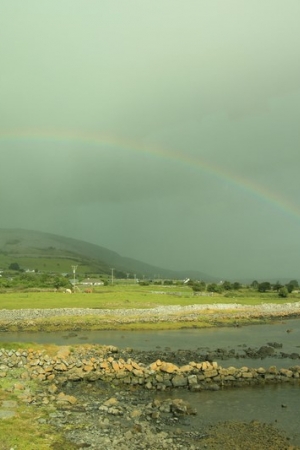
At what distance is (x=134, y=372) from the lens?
92.6ft

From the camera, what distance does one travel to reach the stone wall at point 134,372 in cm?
2722

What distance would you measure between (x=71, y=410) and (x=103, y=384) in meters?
6.61

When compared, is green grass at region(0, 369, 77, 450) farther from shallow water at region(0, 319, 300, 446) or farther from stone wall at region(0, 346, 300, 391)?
shallow water at region(0, 319, 300, 446)

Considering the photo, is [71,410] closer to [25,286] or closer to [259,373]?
[259,373]

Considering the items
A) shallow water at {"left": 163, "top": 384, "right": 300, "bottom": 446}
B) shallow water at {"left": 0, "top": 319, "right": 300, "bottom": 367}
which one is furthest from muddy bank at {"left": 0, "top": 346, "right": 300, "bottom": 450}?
shallow water at {"left": 0, "top": 319, "right": 300, "bottom": 367}

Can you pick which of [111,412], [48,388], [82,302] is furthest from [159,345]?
[82,302]

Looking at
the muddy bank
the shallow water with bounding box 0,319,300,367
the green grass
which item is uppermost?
the green grass

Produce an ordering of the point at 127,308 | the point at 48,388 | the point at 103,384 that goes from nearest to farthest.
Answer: the point at 48,388
the point at 103,384
the point at 127,308

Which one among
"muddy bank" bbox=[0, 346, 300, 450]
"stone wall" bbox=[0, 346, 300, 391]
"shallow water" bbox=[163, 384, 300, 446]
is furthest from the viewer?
"stone wall" bbox=[0, 346, 300, 391]

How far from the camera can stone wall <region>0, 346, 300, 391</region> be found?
2722 cm

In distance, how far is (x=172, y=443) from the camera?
17.0m

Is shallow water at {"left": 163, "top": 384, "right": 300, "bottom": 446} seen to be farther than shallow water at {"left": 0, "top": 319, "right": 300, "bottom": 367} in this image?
No

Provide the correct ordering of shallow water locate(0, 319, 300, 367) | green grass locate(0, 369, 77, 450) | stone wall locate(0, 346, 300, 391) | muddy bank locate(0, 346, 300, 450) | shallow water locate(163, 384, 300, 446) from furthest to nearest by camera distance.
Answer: shallow water locate(0, 319, 300, 367)
stone wall locate(0, 346, 300, 391)
shallow water locate(163, 384, 300, 446)
muddy bank locate(0, 346, 300, 450)
green grass locate(0, 369, 77, 450)

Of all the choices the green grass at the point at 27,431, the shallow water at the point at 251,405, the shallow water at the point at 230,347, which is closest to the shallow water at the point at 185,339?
the shallow water at the point at 230,347
